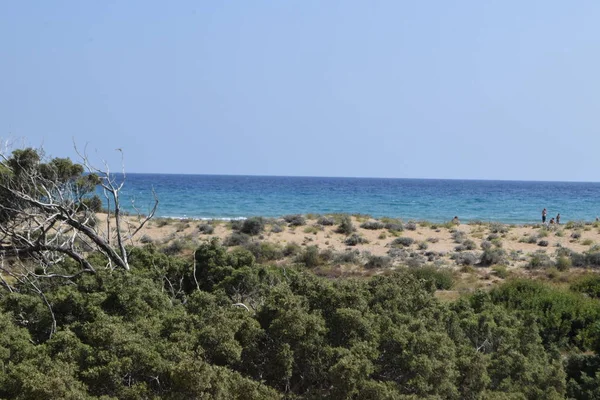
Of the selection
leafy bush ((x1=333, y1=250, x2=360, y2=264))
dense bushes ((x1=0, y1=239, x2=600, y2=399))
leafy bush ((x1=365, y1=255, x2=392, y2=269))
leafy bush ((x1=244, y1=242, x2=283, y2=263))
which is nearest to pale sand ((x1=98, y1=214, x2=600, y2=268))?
leafy bush ((x1=333, y1=250, x2=360, y2=264))

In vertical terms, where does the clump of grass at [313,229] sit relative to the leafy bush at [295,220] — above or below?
below

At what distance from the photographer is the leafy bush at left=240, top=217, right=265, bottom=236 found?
37250 mm

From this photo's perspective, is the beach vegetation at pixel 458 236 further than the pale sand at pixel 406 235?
Yes

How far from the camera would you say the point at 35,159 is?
2202 centimetres

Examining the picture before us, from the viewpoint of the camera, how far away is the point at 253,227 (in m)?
37.5

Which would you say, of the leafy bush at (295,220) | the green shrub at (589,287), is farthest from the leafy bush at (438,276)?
the leafy bush at (295,220)

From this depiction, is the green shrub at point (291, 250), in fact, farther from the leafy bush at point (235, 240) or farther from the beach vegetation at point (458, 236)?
the beach vegetation at point (458, 236)

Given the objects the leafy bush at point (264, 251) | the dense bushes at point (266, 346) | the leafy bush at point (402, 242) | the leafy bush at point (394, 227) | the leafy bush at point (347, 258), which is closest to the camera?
the dense bushes at point (266, 346)

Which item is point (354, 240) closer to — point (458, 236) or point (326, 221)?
point (458, 236)

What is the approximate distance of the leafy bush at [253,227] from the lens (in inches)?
1467

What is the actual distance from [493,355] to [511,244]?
28.0 metres

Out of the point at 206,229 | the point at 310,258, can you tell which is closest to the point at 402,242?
the point at 310,258

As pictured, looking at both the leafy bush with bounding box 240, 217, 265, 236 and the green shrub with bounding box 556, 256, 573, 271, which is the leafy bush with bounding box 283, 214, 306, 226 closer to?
the leafy bush with bounding box 240, 217, 265, 236

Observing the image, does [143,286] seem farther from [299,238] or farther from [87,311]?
[299,238]
